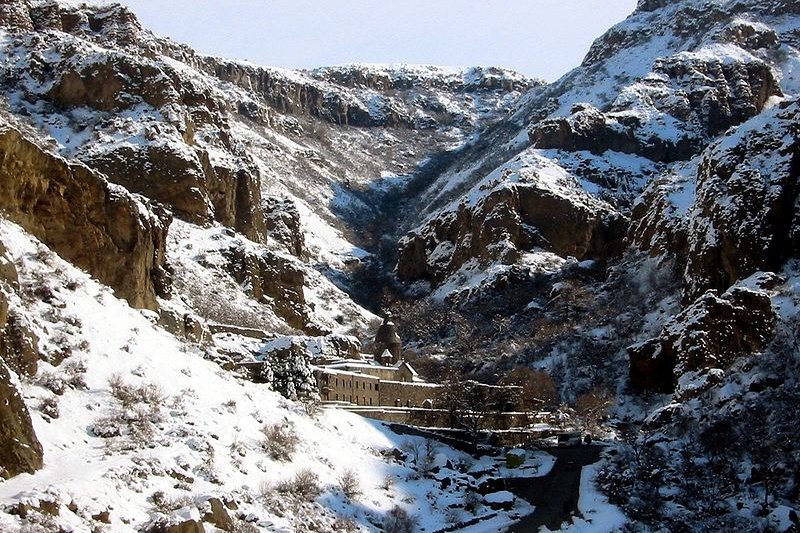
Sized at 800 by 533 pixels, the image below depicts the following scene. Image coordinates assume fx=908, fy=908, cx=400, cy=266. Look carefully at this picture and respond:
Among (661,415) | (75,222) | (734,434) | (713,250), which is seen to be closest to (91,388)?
(75,222)

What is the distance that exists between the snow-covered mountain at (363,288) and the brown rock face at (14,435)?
10 centimetres

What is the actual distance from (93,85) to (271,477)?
3397 inches

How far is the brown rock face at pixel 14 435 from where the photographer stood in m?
25.0

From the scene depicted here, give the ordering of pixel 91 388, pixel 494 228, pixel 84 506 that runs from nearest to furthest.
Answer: pixel 84 506
pixel 91 388
pixel 494 228

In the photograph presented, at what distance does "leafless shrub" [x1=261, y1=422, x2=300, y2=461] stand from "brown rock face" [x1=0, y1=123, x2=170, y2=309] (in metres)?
14.9

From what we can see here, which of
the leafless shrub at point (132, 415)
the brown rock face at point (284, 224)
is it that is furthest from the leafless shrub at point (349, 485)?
the brown rock face at point (284, 224)

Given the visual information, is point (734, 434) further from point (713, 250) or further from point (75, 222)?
point (75, 222)

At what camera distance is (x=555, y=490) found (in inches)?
2158

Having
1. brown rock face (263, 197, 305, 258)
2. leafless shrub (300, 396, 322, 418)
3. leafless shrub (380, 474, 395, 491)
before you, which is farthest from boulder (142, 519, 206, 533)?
brown rock face (263, 197, 305, 258)

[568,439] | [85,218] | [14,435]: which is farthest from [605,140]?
[14,435]

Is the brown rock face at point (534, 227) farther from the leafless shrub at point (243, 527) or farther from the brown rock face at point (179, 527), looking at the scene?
the brown rock face at point (179, 527)

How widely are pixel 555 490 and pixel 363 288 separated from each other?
112m

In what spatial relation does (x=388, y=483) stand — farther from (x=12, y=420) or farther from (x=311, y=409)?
(x=12, y=420)

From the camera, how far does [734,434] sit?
5147cm
